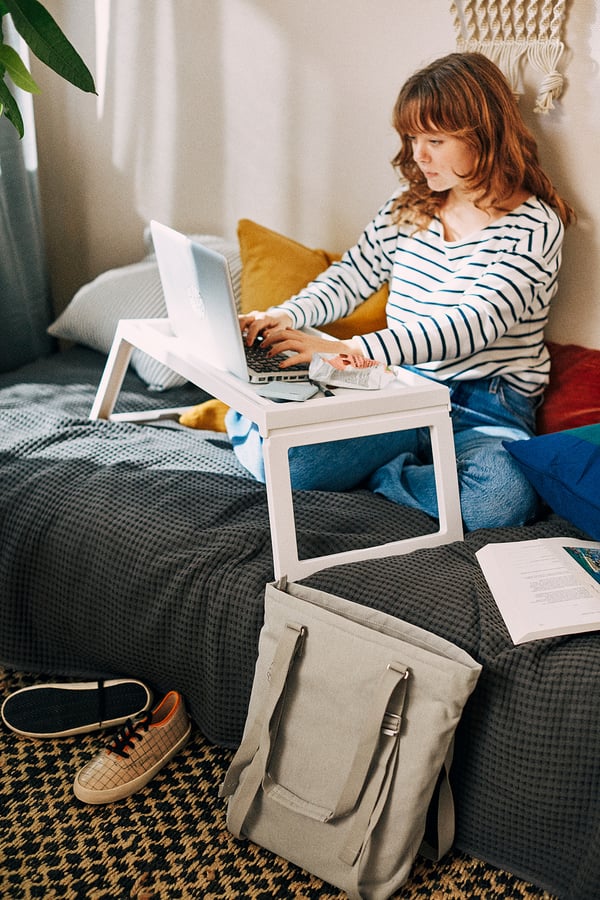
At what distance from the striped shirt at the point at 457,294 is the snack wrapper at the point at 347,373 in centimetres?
11

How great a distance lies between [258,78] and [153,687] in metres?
1.52

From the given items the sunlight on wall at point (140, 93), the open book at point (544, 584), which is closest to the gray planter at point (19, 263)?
the sunlight on wall at point (140, 93)

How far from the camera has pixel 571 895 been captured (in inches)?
48.3

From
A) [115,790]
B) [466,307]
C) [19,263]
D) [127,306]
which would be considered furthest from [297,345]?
[19,263]

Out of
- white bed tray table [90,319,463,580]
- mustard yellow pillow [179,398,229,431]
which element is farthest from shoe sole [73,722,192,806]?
mustard yellow pillow [179,398,229,431]

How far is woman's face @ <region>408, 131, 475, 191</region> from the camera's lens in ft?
5.76

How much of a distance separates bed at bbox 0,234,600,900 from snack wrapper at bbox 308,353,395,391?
9.8 inches

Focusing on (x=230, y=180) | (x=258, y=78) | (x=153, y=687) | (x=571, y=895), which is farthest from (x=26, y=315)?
(x=571, y=895)

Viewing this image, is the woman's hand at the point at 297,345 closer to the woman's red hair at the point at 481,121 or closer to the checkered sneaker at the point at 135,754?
the woman's red hair at the point at 481,121

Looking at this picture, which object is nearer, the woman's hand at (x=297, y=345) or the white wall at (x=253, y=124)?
the woman's hand at (x=297, y=345)

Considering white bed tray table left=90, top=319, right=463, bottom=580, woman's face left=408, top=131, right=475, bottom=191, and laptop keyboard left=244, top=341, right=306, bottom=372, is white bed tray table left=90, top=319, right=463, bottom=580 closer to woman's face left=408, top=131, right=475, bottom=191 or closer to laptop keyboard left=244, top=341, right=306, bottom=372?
laptop keyboard left=244, top=341, right=306, bottom=372

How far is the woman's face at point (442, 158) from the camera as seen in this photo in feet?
5.76

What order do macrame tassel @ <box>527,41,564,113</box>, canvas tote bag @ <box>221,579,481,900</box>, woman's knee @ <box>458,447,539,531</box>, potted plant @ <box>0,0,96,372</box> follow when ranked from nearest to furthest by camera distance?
canvas tote bag @ <box>221,579,481,900</box> < woman's knee @ <box>458,447,539,531</box> < macrame tassel @ <box>527,41,564,113</box> < potted plant @ <box>0,0,96,372</box>

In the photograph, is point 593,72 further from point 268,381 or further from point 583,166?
point 268,381
